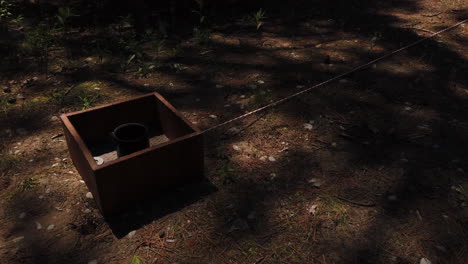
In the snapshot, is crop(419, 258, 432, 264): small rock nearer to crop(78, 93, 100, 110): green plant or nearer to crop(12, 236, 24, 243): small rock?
crop(12, 236, 24, 243): small rock

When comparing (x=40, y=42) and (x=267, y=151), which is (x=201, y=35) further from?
(x=267, y=151)

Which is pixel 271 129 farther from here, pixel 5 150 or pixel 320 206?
pixel 5 150

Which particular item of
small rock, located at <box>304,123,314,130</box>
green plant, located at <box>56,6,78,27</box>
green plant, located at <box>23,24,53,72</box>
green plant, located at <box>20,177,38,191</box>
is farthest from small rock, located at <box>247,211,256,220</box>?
green plant, located at <box>56,6,78,27</box>

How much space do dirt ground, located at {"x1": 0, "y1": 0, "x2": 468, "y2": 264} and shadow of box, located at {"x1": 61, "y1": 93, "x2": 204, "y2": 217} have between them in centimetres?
15

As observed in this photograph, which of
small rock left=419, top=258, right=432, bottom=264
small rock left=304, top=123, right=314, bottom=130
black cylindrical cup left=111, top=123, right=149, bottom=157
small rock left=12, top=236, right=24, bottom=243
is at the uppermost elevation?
black cylindrical cup left=111, top=123, right=149, bottom=157

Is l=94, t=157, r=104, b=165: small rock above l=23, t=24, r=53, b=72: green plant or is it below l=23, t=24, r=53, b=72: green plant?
below

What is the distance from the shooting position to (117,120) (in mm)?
3207

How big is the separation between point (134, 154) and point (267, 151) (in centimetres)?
130

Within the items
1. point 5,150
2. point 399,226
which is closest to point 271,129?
point 399,226

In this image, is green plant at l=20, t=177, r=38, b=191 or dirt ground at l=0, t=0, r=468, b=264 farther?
green plant at l=20, t=177, r=38, b=191

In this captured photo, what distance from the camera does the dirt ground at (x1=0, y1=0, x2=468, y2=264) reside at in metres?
2.53

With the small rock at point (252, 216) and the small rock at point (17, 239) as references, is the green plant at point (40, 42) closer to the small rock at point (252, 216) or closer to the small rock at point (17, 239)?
the small rock at point (17, 239)

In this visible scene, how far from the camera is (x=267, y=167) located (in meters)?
3.21

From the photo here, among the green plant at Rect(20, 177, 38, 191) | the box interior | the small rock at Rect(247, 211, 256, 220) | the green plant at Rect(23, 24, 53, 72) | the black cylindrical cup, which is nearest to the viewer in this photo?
the small rock at Rect(247, 211, 256, 220)
